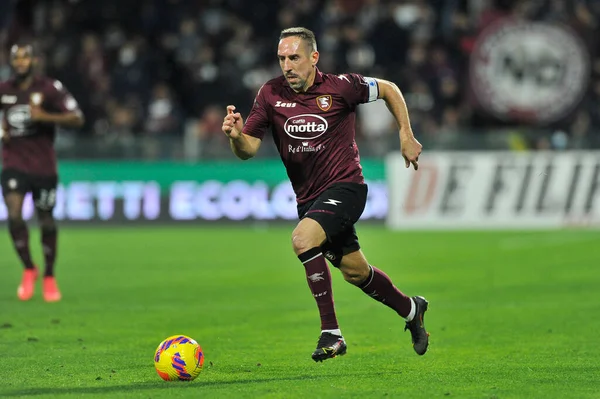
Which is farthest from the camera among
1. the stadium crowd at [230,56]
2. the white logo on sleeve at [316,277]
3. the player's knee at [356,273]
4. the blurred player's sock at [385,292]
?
the stadium crowd at [230,56]

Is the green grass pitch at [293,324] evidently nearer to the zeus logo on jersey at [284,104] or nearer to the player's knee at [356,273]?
the player's knee at [356,273]

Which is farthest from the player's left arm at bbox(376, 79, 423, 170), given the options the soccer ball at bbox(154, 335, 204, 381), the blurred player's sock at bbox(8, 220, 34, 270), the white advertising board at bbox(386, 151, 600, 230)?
the white advertising board at bbox(386, 151, 600, 230)

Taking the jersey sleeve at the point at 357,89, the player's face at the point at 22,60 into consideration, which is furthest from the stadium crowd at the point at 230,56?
the jersey sleeve at the point at 357,89

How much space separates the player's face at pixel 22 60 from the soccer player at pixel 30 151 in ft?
0.23

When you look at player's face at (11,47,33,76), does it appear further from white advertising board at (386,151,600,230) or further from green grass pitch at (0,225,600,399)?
white advertising board at (386,151,600,230)

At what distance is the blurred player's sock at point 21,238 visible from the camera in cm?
1207

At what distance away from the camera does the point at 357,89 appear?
797 centimetres

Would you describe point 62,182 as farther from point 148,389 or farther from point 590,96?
point 148,389

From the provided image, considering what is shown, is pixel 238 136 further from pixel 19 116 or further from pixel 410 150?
pixel 19 116

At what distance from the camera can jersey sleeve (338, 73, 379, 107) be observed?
795 centimetres

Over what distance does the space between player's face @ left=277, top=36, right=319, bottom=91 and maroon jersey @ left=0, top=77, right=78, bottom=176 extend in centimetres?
462

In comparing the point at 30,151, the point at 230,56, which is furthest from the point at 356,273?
the point at 230,56

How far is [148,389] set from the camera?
22.4 ft

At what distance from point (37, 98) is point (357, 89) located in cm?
483
